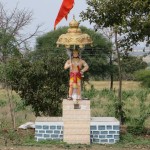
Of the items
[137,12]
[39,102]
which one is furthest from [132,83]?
[137,12]

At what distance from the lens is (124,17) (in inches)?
359

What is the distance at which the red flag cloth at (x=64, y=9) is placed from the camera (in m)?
9.36

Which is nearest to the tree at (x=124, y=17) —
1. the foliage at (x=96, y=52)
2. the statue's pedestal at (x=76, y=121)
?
the statue's pedestal at (x=76, y=121)

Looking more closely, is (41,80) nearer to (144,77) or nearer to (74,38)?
(74,38)

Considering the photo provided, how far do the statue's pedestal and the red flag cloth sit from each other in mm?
1769

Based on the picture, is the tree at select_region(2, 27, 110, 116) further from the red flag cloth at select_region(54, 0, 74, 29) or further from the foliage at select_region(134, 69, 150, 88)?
the foliage at select_region(134, 69, 150, 88)

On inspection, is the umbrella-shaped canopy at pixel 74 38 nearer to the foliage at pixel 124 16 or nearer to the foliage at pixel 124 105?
the foliage at pixel 124 16

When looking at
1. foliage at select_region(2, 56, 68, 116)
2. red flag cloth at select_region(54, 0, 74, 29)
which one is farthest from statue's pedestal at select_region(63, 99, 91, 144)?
foliage at select_region(2, 56, 68, 116)

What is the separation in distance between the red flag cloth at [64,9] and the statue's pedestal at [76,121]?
1769mm

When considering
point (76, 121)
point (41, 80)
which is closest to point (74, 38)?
point (76, 121)

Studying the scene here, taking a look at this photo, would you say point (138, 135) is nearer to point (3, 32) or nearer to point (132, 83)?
point (3, 32)

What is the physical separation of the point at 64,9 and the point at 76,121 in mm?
2344

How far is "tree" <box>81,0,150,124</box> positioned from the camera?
8914mm

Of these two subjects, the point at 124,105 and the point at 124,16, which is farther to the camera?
the point at 124,105
